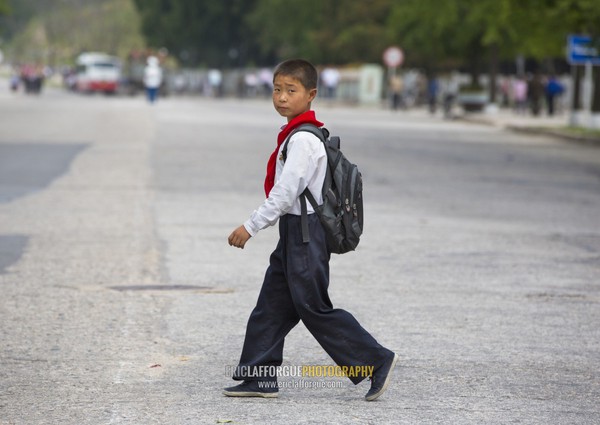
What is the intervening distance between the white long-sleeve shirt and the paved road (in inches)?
32.2

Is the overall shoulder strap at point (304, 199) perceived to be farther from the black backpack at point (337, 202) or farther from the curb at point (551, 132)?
the curb at point (551, 132)

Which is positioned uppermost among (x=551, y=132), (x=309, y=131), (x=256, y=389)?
(x=309, y=131)

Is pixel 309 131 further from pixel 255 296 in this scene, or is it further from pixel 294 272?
pixel 255 296

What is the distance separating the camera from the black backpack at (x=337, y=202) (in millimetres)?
6074

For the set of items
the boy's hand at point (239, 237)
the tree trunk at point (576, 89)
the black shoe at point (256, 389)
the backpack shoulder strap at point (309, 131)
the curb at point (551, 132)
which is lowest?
the curb at point (551, 132)

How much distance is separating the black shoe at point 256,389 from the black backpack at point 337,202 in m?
0.68

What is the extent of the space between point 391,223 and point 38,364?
788cm

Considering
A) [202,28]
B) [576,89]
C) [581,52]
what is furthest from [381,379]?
[202,28]

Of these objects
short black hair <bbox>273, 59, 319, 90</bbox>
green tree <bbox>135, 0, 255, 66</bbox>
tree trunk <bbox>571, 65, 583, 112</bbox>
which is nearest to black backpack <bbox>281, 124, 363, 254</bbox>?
short black hair <bbox>273, 59, 319, 90</bbox>

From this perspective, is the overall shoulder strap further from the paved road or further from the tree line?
the tree line

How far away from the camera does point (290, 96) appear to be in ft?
20.2

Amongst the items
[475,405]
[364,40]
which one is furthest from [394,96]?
[475,405]

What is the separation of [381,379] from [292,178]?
3.22 ft

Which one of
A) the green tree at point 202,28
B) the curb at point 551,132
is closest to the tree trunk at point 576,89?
the curb at point 551,132
